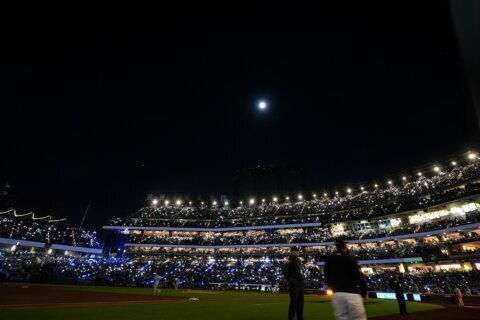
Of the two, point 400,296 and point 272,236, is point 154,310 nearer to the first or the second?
point 400,296

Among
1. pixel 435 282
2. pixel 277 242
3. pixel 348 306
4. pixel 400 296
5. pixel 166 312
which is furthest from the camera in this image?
pixel 277 242

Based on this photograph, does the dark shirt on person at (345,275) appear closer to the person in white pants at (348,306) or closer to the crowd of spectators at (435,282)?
the person in white pants at (348,306)

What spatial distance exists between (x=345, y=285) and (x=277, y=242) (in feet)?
176

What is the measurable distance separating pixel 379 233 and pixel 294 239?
52.1ft

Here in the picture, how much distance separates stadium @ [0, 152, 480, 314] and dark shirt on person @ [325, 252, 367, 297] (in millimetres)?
21254

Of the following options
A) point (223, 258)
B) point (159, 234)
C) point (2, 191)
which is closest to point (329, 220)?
point (223, 258)

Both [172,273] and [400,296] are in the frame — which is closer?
[400,296]

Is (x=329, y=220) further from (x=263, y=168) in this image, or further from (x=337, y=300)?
(x=337, y=300)

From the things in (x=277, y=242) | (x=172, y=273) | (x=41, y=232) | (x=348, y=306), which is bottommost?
(x=348, y=306)

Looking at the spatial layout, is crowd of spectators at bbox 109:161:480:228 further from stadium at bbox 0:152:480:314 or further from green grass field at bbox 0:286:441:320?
green grass field at bbox 0:286:441:320

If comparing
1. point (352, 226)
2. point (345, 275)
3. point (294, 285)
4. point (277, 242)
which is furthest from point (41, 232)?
point (345, 275)

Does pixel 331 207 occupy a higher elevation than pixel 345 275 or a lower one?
higher

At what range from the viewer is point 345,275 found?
4320 millimetres

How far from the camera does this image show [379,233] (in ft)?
160
